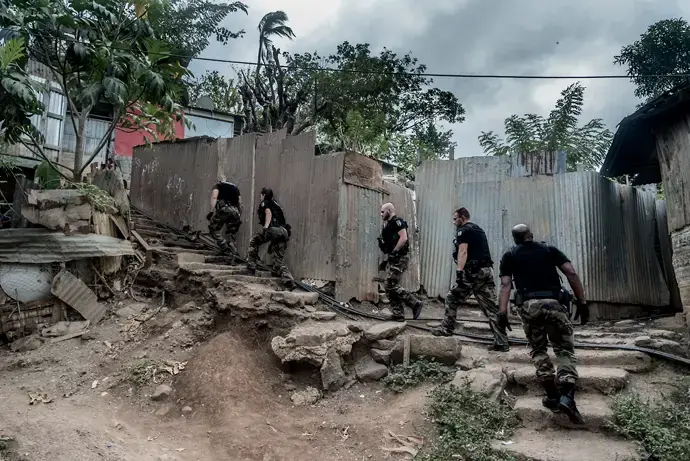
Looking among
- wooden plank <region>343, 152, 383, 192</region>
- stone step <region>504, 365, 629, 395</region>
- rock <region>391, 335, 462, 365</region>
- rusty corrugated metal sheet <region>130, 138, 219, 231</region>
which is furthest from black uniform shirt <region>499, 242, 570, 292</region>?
rusty corrugated metal sheet <region>130, 138, 219, 231</region>

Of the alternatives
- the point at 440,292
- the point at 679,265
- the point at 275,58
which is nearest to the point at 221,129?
the point at 275,58

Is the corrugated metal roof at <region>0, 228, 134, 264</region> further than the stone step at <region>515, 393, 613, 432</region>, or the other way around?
the corrugated metal roof at <region>0, 228, 134, 264</region>

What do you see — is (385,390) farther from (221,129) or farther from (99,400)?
(221,129)

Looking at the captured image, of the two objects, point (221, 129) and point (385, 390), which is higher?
point (221, 129)

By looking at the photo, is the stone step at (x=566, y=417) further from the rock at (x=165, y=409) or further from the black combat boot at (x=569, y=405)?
the rock at (x=165, y=409)

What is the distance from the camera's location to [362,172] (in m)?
7.76

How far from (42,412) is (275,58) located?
54.6ft

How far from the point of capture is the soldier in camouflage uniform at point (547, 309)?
14.1ft

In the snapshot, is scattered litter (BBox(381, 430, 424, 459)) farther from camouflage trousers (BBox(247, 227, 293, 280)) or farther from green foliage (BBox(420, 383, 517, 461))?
camouflage trousers (BBox(247, 227, 293, 280))

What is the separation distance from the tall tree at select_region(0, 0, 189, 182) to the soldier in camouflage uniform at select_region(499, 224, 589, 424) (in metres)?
6.45

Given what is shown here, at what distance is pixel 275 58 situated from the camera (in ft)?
61.7

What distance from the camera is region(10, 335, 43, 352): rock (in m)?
6.26

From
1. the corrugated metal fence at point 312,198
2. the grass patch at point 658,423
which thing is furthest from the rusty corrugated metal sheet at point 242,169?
the grass patch at point 658,423

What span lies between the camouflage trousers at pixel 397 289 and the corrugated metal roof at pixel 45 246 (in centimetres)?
428
